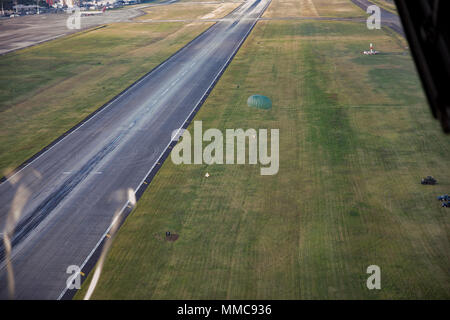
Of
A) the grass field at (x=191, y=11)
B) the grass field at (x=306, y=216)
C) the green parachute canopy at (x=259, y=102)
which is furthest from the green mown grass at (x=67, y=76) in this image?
the green parachute canopy at (x=259, y=102)

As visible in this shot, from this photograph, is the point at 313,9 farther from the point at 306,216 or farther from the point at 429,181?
the point at 306,216

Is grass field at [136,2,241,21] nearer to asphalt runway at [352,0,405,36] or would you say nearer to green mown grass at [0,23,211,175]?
green mown grass at [0,23,211,175]

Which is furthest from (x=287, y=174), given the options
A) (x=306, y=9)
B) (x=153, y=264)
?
(x=306, y=9)

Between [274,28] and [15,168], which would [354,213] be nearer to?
[15,168]

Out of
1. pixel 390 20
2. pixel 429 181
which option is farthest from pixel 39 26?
pixel 429 181

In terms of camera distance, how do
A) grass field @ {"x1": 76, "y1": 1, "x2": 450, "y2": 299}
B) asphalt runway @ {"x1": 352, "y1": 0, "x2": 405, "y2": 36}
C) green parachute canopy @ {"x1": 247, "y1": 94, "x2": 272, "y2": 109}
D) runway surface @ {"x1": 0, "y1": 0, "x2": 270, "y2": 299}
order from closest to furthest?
grass field @ {"x1": 76, "y1": 1, "x2": 450, "y2": 299}
runway surface @ {"x1": 0, "y1": 0, "x2": 270, "y2": 299}
green parachute canopy @ {"x1": 247, "y1": 94, "x2": 272, "y2": 109}
asphalt runway @ {"x1": 352, "y1": 0, "x2": 405, "y2": 36}

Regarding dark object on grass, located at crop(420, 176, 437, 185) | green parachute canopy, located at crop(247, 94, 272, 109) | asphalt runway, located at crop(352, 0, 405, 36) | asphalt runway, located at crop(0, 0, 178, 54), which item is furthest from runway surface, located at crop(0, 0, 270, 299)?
asphalt runway, located at crop(0, 0, 178, 54)

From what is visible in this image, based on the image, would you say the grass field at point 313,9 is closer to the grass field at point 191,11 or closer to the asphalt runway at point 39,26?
the grass field at point 191,11
